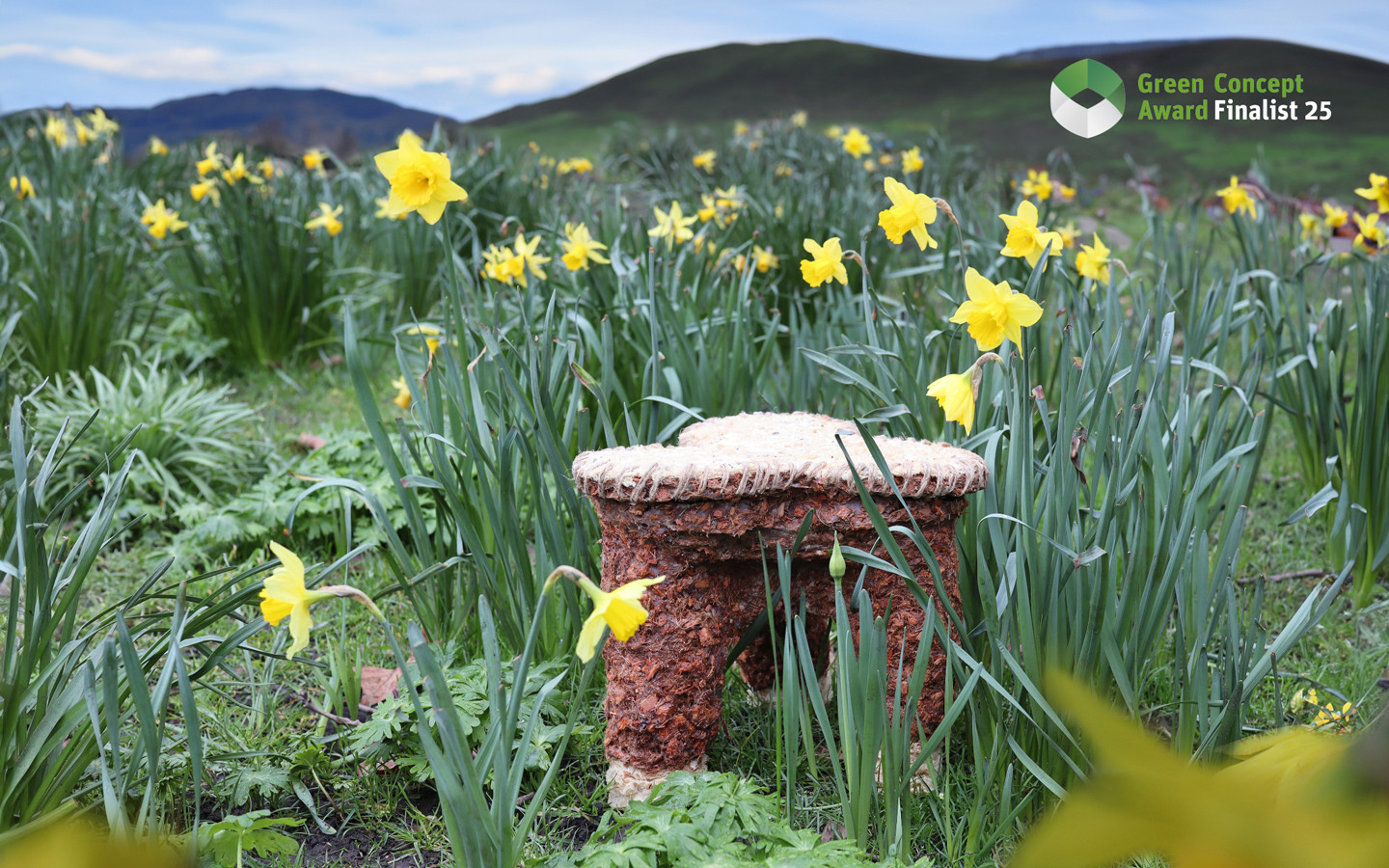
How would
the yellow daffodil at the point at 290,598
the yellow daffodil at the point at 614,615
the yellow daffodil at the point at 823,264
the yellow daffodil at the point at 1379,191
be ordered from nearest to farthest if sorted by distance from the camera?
the yellow daffodil at the point at 614,615, the yellow daffodil at the point at 290,598, the yellow daffodil at the point at 823,264, the yellow daffodil at the point at 1379,191

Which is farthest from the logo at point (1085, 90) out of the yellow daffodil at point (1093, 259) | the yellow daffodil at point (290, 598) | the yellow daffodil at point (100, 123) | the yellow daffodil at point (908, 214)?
the yellow daffodil at point (100, 123)

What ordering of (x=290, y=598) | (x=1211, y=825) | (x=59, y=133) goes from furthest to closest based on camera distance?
(x=59, y=133)
(x=290, y=598)
(x=1211, y=825)

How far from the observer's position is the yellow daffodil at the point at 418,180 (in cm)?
176

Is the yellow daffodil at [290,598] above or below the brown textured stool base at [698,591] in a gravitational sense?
above

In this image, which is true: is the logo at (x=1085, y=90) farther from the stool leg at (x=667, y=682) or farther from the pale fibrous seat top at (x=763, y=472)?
the stool leg at (x=667, y=682)

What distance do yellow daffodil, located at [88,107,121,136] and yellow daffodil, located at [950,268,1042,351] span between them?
730 centimetres

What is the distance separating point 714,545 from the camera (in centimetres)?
155

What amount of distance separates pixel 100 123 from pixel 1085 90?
698 centimetres

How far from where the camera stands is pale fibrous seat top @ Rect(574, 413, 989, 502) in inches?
58.8

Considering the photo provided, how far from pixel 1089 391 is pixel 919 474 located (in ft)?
1.51

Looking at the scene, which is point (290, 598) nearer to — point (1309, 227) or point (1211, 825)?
point (1211, 825)

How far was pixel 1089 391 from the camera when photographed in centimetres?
175

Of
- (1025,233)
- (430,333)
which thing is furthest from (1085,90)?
(430,333)

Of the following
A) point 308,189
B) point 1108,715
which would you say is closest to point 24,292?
point 308,189
